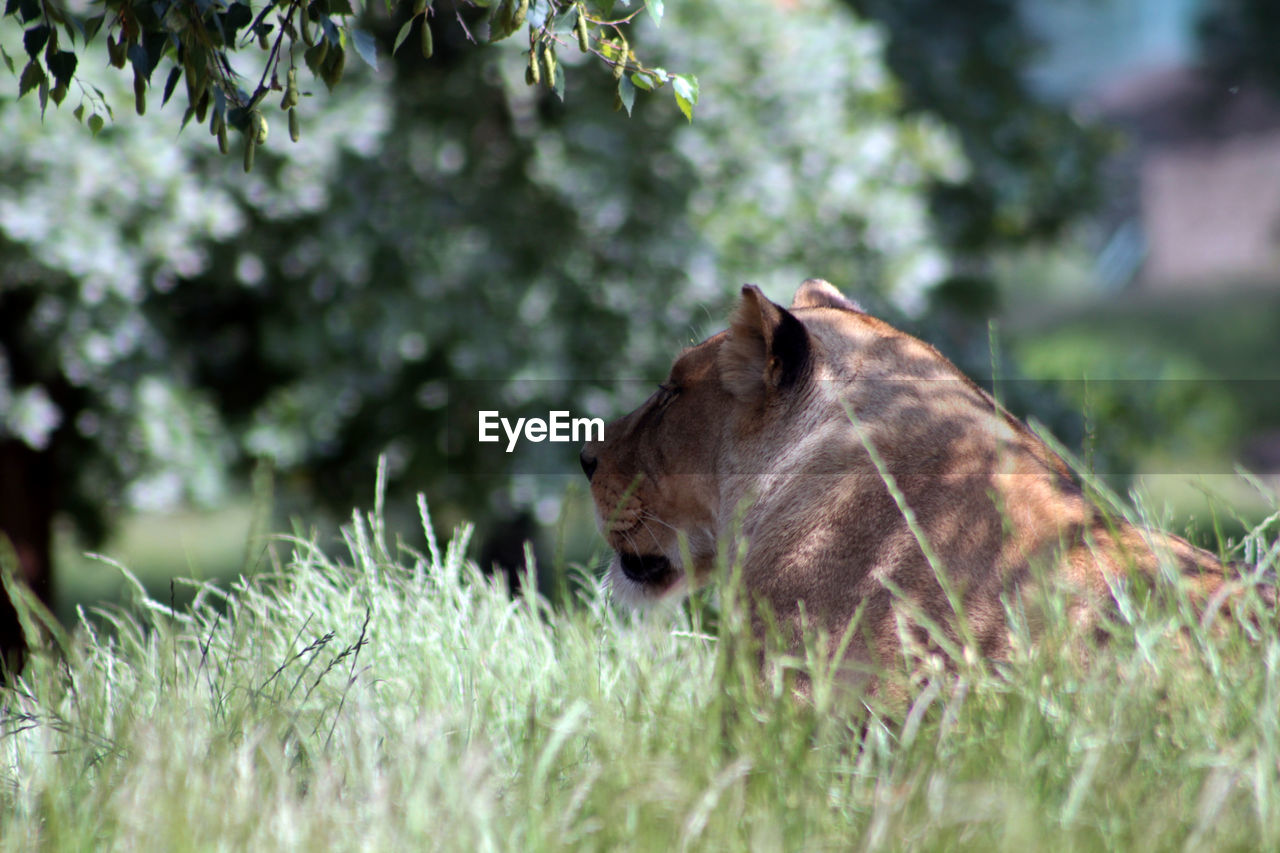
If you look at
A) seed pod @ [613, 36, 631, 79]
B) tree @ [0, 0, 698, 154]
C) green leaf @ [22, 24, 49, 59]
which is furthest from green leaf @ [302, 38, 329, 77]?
seed pod @ [613, 36, 631, 79]

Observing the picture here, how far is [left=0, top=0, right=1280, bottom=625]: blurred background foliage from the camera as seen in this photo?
297 inches

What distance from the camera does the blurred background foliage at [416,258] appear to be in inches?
297

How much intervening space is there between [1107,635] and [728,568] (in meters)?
1.05

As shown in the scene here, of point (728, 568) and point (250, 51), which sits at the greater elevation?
point (250, 51)

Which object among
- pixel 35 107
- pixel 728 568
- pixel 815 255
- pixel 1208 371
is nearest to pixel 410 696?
pixel 728 568

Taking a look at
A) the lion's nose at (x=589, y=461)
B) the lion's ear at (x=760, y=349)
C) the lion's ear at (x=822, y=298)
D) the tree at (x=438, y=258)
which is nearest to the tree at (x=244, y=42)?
the lion's ear at (x=760, y=349)

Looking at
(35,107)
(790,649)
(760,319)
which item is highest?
A: (35,107)

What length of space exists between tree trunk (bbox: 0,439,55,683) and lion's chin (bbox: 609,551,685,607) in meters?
5.76

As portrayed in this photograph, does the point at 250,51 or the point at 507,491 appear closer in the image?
the point at 250,51

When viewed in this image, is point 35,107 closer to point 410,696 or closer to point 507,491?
point 507,491

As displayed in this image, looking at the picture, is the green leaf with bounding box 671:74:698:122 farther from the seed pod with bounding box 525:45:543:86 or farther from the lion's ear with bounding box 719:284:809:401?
the lion's ear with bounding box 719:284:809:401

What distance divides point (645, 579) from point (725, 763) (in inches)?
55.0

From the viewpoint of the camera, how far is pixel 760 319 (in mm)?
3756

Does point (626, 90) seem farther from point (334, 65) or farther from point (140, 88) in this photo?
point (140, 88)
